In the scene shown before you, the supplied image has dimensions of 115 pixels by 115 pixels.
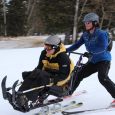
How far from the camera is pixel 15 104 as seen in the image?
241 inches

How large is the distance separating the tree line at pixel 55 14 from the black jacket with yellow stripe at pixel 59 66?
25.6 metres

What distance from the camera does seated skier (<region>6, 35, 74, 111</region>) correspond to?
6.32m

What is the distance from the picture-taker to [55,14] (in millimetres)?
34281

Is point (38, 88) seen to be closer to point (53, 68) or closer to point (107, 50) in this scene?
point (53, 68)

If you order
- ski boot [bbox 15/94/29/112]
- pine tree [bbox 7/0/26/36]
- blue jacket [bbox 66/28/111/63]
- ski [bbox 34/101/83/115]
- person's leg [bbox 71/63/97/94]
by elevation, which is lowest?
pine tree [bbox 7/0/26/36]

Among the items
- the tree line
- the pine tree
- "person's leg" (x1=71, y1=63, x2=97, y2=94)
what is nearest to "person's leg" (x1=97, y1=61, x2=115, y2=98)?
"person's leg" (x1=71, y1=63, x2=97, y2=94)

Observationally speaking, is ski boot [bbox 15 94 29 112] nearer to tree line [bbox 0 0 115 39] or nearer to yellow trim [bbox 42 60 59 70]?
yellow trim [bbox 42 60 59 70]

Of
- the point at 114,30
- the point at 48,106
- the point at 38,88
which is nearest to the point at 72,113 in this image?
the point at 48,106

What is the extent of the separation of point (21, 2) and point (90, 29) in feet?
110

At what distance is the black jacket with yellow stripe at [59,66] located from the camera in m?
6.72

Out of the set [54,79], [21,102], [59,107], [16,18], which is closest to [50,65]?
[54,79]

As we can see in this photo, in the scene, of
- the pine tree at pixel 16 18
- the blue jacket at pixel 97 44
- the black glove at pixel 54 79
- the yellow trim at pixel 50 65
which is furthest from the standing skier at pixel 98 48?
the pine tree at pixel 16 18

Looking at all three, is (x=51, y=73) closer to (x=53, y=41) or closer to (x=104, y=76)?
(x=53, y=41)

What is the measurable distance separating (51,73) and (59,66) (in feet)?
0.59
